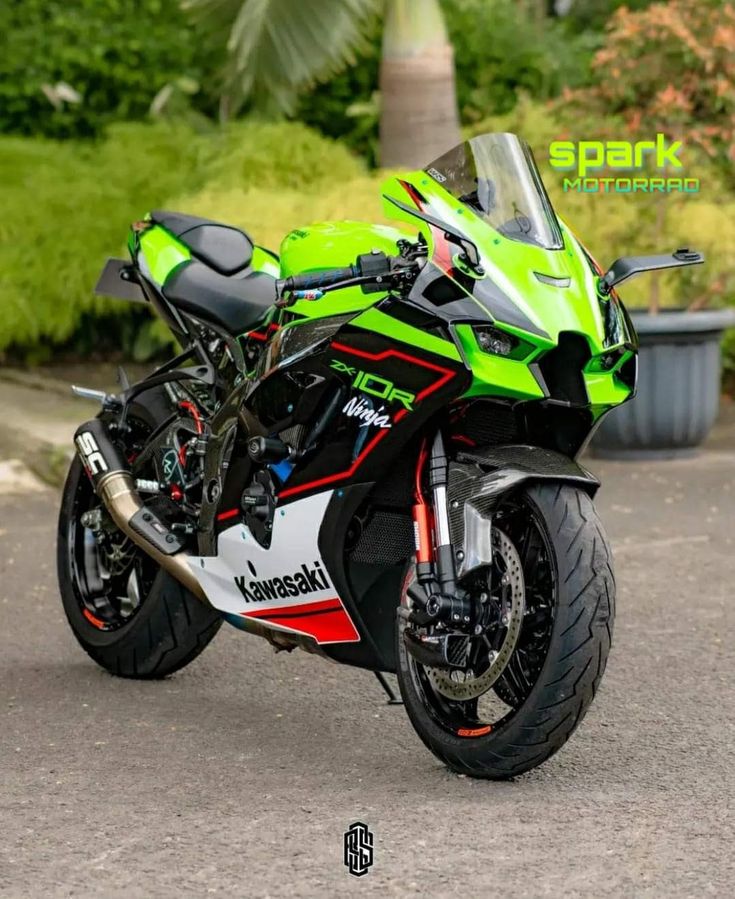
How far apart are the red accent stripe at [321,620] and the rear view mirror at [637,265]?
3.40 feet

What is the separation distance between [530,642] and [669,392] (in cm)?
516

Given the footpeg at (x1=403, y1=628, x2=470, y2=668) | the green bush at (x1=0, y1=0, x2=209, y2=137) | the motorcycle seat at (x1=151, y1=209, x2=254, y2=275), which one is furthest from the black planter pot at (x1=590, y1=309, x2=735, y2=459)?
the green bush at (x1=0, y1=0, x2=209, y2=137)

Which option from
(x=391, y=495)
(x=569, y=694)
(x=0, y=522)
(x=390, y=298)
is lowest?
(x=0, y=522)

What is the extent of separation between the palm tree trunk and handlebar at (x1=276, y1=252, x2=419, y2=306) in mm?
7321

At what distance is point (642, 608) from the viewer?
606cm

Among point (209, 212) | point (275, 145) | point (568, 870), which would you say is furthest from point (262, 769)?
point (275, 145)

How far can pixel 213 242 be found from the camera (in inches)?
208

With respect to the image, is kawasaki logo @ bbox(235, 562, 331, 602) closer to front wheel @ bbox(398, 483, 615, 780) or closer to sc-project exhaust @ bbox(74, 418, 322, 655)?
sc-project exhaust @ bbox(74, 418, 322, 655)

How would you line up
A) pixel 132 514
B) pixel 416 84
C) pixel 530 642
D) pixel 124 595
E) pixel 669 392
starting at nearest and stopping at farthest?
pixel 530 642
pixel 132 514
pixel 124 595
pixel 669 392
pixel 416 84

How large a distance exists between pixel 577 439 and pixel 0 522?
4.17 meters

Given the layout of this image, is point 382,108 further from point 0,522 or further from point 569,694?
point 569,694

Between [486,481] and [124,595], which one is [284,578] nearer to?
[486,481]

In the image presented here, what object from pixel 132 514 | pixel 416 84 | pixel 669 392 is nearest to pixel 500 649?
pixel 132 514

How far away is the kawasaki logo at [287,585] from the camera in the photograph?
14.5 ft
